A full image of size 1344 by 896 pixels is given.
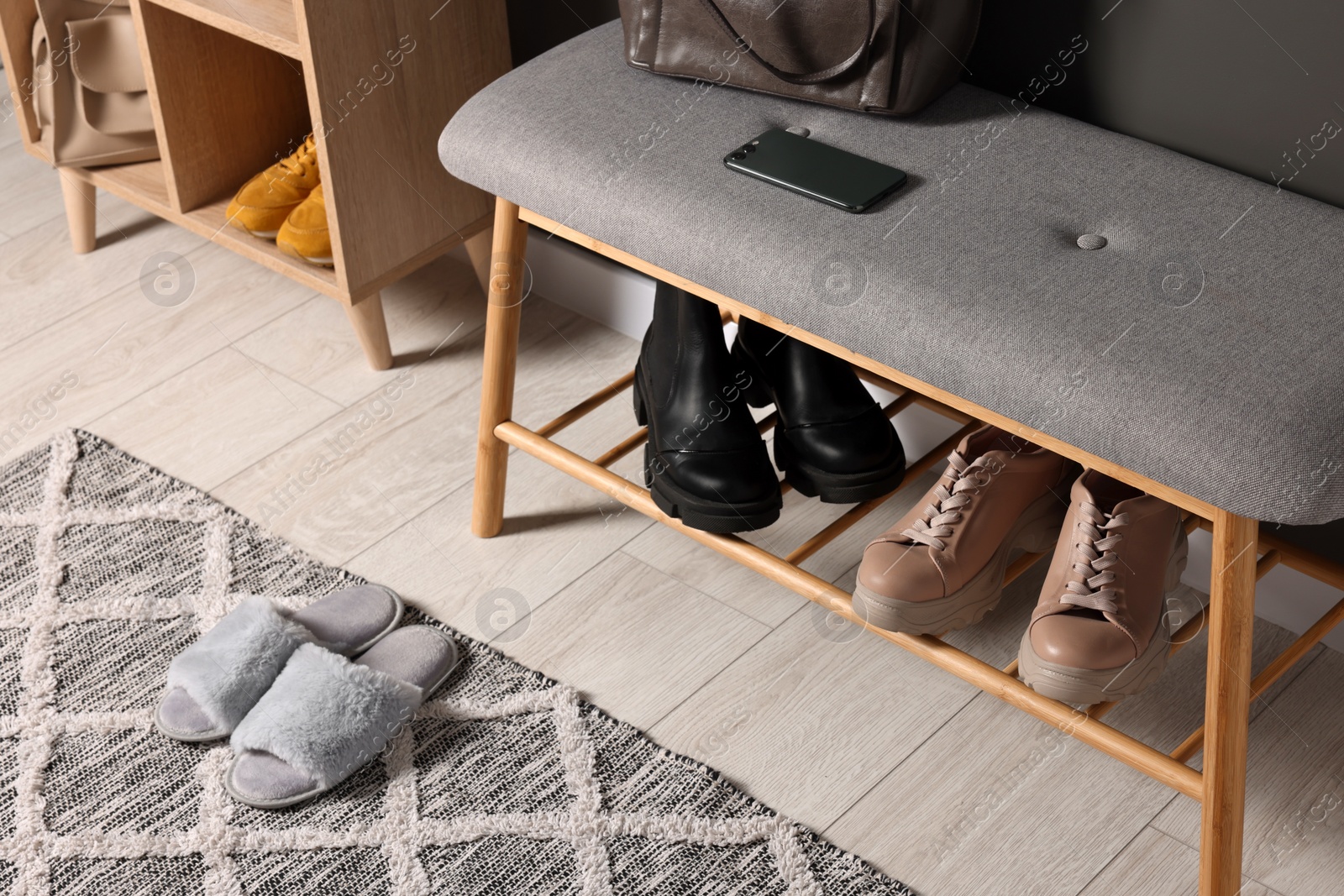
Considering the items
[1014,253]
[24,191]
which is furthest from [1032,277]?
[24,191]

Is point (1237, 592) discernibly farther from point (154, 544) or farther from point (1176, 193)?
point (154, 544)

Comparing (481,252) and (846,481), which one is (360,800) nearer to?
(846,481)

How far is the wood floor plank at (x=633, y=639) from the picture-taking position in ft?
3.81

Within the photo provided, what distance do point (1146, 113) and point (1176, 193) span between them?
6.8 inches

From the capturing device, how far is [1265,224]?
0.91m

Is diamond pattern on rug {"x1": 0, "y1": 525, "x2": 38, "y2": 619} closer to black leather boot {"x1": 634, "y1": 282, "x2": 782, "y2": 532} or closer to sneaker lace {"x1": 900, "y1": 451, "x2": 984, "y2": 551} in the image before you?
black leather boot {"x1": 634, "y1": 282, "x2": 782, "y2": 532}

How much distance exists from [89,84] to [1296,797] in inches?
60.1

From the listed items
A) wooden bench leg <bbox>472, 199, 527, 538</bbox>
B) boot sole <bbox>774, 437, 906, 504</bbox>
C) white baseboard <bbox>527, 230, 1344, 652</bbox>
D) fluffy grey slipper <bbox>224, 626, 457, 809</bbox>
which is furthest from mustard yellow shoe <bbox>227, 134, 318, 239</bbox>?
boot sole <bbox>774, 437, 906, 504</bbox>

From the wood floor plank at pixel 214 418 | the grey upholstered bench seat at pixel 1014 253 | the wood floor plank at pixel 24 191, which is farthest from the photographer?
the wood floor plank at pixel 24 191

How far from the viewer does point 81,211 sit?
5.66ft

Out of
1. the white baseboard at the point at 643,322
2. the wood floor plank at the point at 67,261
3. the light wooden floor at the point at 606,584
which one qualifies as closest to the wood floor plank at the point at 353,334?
the light wooden floor at the point at 606,584

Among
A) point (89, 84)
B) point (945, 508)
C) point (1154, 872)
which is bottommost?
point (1154, 872)

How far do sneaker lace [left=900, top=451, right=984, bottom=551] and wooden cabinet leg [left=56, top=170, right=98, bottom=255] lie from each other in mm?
1230

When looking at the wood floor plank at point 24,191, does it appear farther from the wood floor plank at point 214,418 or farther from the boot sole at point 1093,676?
the boot sole at point 1093,676
